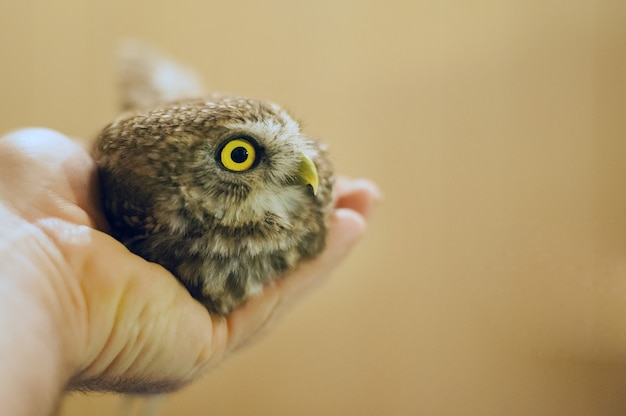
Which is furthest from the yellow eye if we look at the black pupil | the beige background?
the beige background

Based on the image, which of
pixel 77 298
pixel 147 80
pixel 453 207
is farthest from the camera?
pixel 147 80

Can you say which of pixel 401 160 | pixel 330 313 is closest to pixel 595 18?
pixel 401 160

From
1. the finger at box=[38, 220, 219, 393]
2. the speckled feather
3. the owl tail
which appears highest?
the owl tail

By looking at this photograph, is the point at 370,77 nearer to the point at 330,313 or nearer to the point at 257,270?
the point at 330,313

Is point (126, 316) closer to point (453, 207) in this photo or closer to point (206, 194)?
point (206, 194)

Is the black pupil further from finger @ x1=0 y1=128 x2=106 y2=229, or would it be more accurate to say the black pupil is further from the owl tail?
the owl tail

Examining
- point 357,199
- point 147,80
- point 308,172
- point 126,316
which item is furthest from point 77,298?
point 147,80
